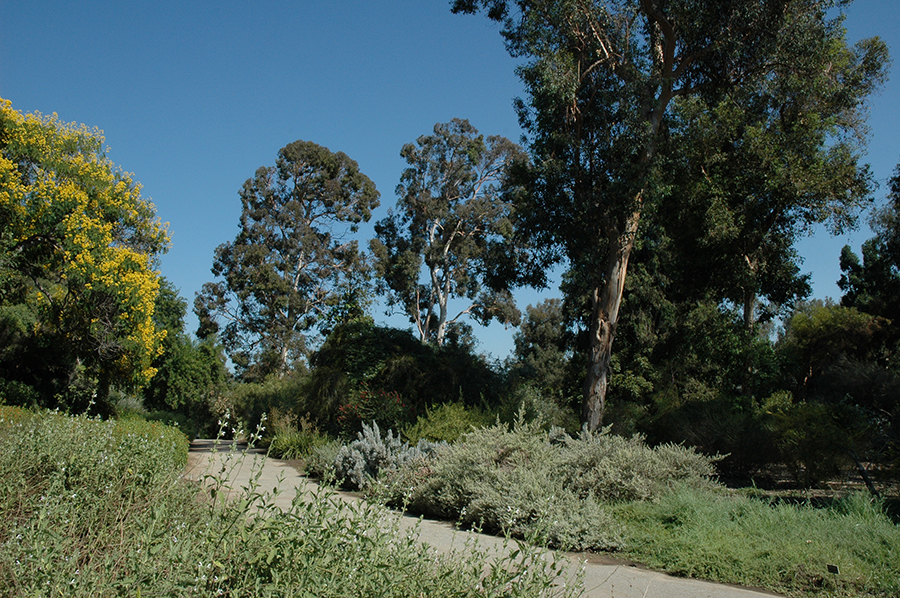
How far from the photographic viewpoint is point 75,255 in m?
12.9

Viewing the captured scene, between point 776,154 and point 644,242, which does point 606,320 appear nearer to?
point 776,154

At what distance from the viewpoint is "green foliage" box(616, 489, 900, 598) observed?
4.26 metres

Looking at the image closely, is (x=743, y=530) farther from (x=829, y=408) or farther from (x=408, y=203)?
(x=408, y=203)

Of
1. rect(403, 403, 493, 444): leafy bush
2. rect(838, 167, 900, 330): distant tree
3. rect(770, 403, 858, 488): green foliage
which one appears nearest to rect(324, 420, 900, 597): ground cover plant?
rect(403, 403, 493, 444): leafy bush

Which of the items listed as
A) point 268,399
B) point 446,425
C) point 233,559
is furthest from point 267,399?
point 233,559

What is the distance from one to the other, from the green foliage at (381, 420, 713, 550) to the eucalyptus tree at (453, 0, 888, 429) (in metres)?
4.28

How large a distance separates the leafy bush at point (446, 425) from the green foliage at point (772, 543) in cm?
456

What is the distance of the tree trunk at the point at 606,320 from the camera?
38.7 feet

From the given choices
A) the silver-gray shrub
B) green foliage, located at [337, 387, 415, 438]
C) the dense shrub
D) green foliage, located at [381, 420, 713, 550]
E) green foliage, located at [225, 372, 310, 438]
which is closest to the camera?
green foliage, located at [381, 420, 713, 550]

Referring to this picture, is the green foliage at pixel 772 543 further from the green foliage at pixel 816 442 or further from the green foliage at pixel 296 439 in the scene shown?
the green foliage at pixel 296 439

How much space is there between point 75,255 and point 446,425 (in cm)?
880

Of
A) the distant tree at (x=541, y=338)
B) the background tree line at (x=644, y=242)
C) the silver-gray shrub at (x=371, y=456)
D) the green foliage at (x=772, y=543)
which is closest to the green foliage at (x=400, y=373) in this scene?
the background tree line at (x=644, y=242)

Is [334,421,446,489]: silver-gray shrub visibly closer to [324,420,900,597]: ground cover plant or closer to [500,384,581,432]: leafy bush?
[324,420,900,597]: ground cover plant

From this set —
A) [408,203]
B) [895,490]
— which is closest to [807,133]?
[895,490]
